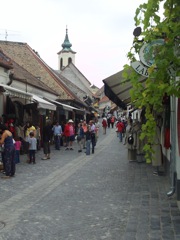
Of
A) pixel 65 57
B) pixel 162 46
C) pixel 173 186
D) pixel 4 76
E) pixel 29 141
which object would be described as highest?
pixel 65 57

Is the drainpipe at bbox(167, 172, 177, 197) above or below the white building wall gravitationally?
below

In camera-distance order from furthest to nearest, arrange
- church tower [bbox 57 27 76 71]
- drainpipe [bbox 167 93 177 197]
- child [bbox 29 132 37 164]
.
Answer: church tower [bbox 57 27 76 71] → child [bbox 29 132 37 164] → drainpipe [bbox 167 93 177 197]

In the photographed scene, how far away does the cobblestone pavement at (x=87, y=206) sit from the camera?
5.86 m

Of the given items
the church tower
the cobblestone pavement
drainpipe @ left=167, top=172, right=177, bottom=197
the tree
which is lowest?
the cobblestone pavement

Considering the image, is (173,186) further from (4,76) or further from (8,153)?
(4,76)

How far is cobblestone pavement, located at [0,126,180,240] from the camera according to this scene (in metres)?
5.86

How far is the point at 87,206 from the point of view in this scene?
25.1ft

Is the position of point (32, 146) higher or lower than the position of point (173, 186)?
higher

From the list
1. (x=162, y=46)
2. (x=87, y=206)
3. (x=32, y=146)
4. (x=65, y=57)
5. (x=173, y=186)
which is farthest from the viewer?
(x=65, y=57)

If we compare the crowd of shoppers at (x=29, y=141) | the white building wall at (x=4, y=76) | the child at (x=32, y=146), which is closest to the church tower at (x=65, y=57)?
the crowd of shoppers at (x=29, y=141)

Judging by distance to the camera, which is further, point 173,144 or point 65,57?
point 65,57

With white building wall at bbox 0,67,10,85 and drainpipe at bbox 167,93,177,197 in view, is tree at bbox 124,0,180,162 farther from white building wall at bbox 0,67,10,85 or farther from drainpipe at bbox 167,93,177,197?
white building wall at bbox 0,67,10,85

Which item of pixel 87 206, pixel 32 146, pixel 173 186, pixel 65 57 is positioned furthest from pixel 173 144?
pixel 65 57

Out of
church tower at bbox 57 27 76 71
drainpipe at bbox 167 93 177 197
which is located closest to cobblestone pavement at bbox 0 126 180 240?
drainpipe at bbox 167 93 177 197
